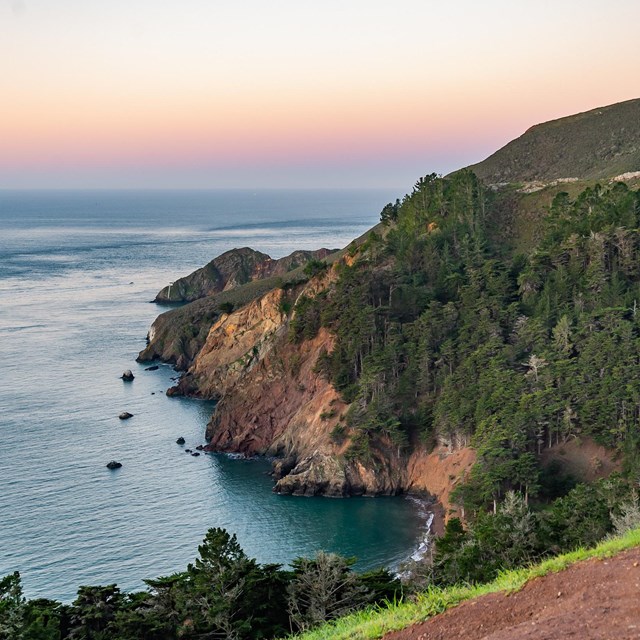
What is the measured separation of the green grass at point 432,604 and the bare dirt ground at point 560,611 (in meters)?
0.25

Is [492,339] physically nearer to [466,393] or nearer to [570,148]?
[466,393]

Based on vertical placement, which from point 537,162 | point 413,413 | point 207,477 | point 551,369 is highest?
point 537,162

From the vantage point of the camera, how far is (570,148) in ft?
513

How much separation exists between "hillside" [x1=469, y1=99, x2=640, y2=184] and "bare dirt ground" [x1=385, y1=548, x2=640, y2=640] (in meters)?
124

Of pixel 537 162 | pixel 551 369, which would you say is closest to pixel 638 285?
pixel 551 369

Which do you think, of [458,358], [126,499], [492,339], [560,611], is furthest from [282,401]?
[560,611]

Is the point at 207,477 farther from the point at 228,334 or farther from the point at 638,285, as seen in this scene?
the point at 638,285

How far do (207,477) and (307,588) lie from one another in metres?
40.6

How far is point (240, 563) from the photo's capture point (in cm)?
3850

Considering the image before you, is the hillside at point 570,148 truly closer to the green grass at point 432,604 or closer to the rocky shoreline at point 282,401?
the rocky shoreline at point 282,401

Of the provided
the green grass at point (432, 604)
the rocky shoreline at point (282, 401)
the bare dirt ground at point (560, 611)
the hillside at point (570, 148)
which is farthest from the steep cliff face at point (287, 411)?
the hillside at point (570, 148)

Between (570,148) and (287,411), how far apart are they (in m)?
99.0

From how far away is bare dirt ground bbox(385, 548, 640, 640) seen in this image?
13884 millimetres

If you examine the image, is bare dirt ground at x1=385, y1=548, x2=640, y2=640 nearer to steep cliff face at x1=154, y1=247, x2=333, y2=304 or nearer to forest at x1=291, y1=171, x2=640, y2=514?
forest at x1=291, y1=171, x2=640, y2=514
